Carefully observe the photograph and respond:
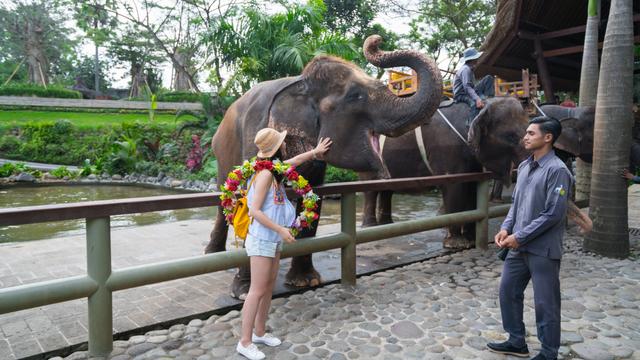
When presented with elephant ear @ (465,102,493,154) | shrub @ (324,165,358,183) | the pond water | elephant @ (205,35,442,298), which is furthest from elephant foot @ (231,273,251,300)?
shrub @ (324,165,358,183)

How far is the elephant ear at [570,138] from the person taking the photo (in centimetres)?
618

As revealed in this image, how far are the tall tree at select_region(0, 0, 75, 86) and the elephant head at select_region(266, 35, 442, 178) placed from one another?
3776 centimetres

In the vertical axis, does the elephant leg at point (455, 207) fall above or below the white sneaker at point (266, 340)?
above

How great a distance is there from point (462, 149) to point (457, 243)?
1.12m

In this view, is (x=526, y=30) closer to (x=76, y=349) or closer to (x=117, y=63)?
(x=76, y=349)

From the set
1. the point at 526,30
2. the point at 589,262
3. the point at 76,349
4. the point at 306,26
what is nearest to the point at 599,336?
the point at 589,262

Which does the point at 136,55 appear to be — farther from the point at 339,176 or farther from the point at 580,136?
the point at 580,136

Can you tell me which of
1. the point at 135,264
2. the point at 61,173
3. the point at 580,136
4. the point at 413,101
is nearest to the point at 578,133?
the point at 580,136

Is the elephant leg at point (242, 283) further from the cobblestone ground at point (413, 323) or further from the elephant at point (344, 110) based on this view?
the cobblestone ground at point (413, 323)

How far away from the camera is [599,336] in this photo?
10.6 ft

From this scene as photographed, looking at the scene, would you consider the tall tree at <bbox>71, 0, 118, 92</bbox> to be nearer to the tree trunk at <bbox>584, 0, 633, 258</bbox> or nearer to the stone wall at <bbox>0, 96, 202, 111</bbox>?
the stone wall at <bbox>0, 96, 202, 111</bbox>

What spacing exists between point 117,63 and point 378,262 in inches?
1678

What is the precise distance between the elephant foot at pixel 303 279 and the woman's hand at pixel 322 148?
129cm

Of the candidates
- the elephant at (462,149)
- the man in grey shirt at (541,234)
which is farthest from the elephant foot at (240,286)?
the elephant at (462,149)
